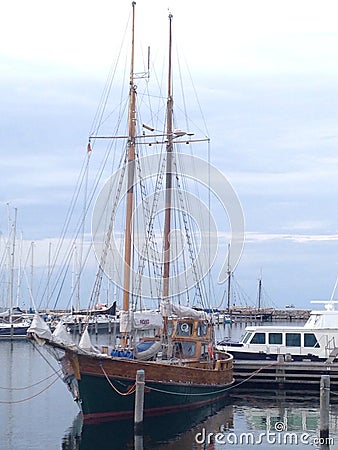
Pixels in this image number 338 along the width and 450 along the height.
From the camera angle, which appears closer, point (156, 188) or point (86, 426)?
point (86, 426)

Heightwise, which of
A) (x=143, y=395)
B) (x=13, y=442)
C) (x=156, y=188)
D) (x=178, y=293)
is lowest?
(x=13, y=442)

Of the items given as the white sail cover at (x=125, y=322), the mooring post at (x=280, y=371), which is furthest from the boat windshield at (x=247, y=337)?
the white sail cover at (x=125, y=322)

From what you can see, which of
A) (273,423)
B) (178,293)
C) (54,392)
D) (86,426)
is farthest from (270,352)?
(86,426)

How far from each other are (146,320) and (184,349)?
2892 mm

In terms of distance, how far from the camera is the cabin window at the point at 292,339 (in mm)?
49438

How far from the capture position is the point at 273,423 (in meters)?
38.8

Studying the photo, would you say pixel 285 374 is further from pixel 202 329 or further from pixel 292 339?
pixel 202 329

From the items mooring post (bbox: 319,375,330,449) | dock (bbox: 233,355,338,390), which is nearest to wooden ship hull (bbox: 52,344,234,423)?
mooring post (bbox: 319,375,330,449)

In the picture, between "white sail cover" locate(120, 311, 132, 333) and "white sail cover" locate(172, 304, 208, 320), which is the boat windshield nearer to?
"white sail cover" locate(172, 304, 208, 320)

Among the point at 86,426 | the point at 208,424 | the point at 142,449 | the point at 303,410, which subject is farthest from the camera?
the point at 303,410

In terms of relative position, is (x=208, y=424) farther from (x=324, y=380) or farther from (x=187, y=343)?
(x=324, y=380)

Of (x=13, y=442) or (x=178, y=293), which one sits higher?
(x=178, y=293)

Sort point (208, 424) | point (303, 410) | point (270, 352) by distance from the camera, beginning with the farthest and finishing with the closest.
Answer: point (270, 352) → point (303, 410) → point (208, 424)

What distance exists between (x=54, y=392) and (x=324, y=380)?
2330cm
